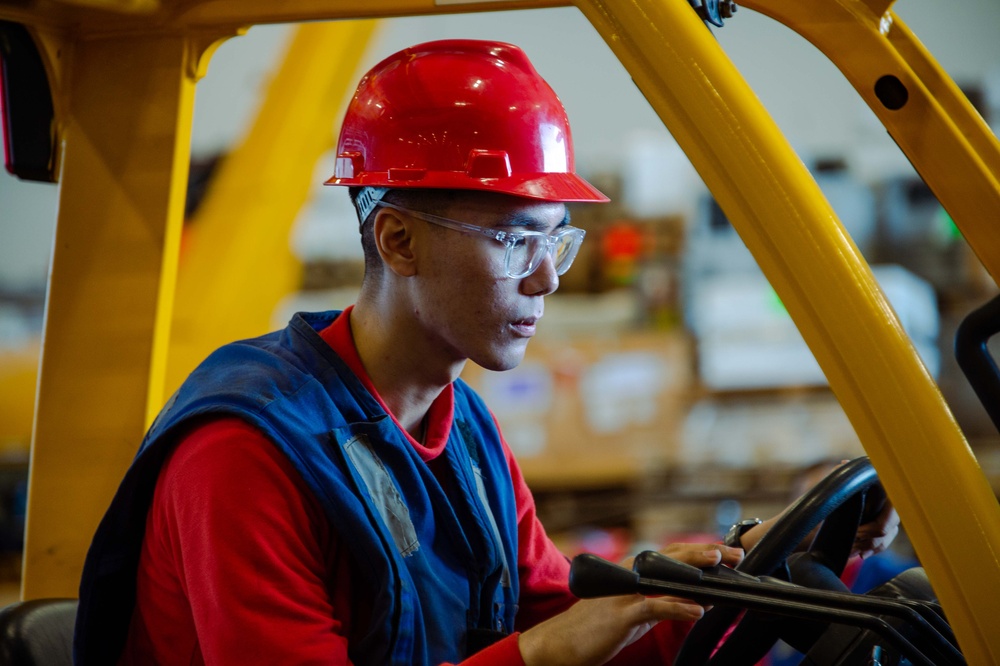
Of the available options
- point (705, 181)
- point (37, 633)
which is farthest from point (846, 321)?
point (37, 633)

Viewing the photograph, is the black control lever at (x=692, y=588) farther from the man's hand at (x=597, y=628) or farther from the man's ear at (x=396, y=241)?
the man's ear at (x=396, y=241)

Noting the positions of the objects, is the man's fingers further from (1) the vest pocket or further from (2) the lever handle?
(1) the vest pocket

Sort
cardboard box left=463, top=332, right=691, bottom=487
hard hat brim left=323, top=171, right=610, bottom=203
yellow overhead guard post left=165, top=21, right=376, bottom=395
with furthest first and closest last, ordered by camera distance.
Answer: cardboard box left=463, top=332, right=691, bottom=487
yellow overhead guard post left=165, top=21, right=376, bottom=395
hard hat brim left=323, top=171, right=610, bottom=203

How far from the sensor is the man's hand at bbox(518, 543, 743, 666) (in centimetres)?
127

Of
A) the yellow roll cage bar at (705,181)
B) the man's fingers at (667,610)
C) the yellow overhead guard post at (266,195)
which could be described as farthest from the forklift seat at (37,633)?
the yellow overhead guard post at (266,195)

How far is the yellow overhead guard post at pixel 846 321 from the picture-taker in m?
1.11

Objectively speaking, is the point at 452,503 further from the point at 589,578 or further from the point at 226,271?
the point at 226,271

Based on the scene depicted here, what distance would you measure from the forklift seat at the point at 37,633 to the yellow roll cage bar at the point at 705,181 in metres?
0.23

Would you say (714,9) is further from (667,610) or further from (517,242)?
(667,610)

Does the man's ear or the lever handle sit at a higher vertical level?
the man's ear

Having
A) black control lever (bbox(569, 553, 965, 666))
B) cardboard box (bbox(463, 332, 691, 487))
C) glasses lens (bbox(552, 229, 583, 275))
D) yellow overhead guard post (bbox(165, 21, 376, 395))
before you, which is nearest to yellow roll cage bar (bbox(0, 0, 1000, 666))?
black control lever (bbox(569, 553, 965, 666))

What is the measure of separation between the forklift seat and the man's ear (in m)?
0.78

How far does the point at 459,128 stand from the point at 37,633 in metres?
1.03

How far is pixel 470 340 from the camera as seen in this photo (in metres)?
1.67
